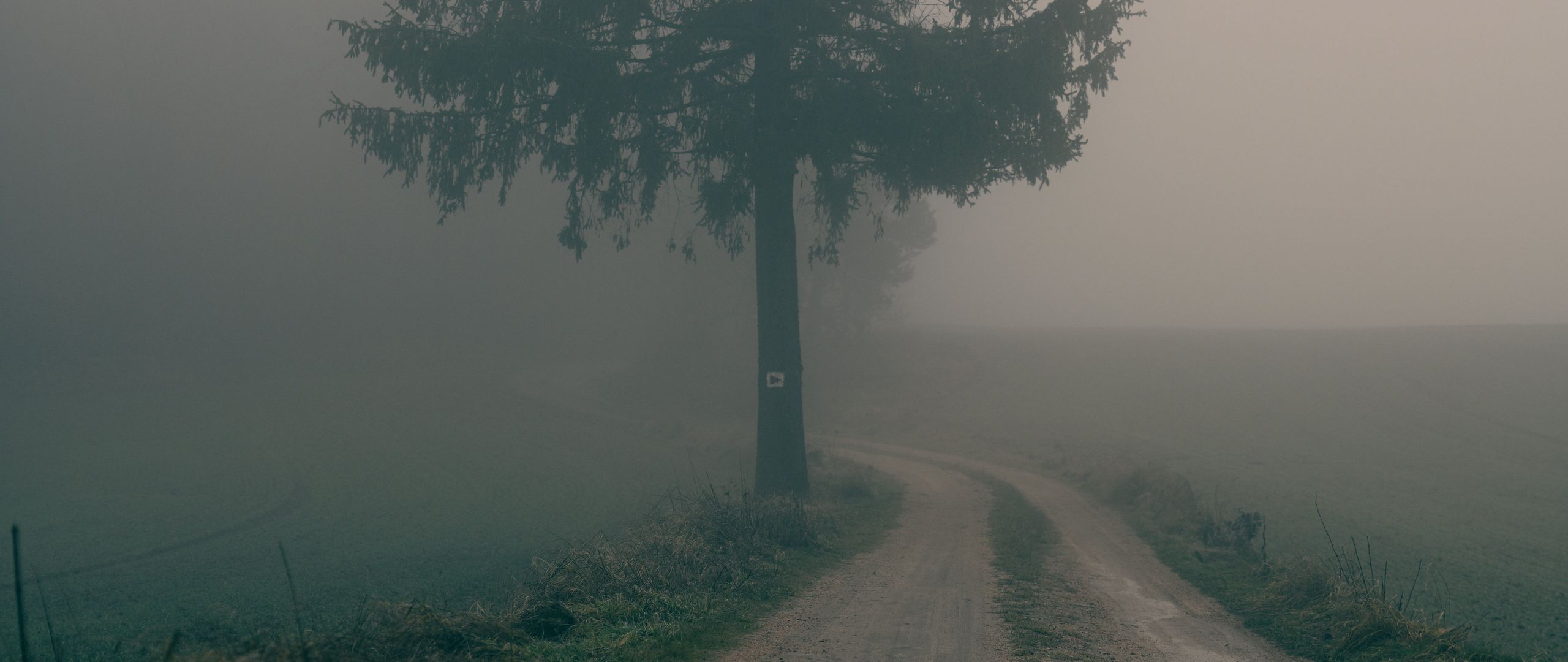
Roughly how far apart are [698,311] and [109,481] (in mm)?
23774

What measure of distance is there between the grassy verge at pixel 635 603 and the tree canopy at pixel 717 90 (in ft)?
18.8

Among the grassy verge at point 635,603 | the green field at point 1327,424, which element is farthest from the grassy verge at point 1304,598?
the grassy verge at point 635,603

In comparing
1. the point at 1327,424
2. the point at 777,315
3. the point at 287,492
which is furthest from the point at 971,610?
the point at 1327,424

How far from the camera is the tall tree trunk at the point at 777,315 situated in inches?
550

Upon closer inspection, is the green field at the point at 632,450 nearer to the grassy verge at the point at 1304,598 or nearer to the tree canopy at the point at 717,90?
the grassy verge at the point at 1304,598

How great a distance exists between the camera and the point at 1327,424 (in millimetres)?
30328

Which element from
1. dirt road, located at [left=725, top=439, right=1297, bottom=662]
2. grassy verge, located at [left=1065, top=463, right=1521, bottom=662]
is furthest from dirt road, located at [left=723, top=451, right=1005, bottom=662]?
grassy verge, located at [left=1065, top=463, right=1521, bottom=662]

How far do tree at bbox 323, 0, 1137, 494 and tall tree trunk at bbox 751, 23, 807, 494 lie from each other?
3 cm

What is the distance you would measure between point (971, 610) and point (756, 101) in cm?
924

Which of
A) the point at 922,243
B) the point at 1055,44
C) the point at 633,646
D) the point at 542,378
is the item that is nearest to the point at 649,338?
the point at 542,378

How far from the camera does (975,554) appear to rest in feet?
35.1

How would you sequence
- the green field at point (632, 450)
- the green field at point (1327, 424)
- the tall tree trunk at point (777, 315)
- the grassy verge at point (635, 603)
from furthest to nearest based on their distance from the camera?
the tall tree trunk at point (777, 315)
the green field at point (1327, 424)
the green field at point (632, 450)
the grassy verge at point (635, 603)

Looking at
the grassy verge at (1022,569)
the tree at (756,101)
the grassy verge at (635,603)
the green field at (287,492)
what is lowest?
the green field at (287,492)

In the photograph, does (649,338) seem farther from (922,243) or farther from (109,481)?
(109,481)
